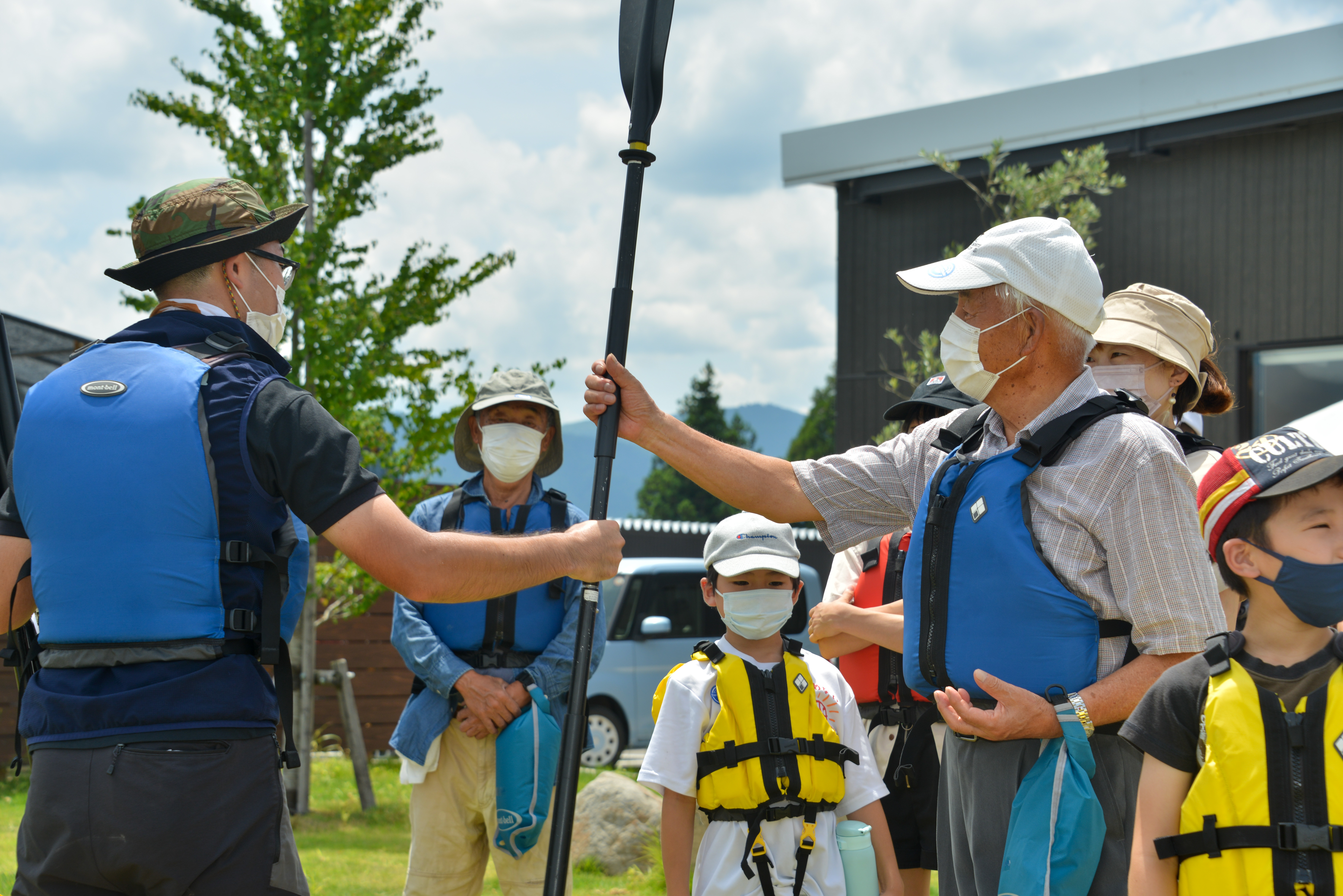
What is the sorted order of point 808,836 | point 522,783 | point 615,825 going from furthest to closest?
point 615,825 < point 522,783 < point 808,836

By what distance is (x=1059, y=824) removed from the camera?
8.37 ft

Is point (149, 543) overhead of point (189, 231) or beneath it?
beneath

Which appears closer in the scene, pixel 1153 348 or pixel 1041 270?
pixel 1041 270

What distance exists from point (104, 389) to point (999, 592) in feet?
6.55

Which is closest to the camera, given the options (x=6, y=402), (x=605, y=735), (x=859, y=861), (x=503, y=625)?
(x=859, y=861)

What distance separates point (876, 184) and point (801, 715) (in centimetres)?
1368

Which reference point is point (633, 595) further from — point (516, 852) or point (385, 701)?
point (516, 852)

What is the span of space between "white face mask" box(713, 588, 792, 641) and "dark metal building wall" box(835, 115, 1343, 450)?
10.4 m

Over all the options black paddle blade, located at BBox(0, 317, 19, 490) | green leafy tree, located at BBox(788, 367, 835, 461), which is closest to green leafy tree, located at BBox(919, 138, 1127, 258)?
black paddle blade, located at BBox(0, 317, 19, 490)

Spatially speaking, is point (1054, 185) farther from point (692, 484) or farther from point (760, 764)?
point (692, 484)

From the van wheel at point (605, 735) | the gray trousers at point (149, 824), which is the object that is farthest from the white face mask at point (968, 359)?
the van wheel at point (605, 735)

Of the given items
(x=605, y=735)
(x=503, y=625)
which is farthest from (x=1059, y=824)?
(x=605, y=735)

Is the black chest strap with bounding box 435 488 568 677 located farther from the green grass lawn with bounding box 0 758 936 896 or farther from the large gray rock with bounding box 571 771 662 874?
the large gray rock with bounding box 571 771 662 874

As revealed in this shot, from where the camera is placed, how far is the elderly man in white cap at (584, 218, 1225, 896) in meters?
2.60
